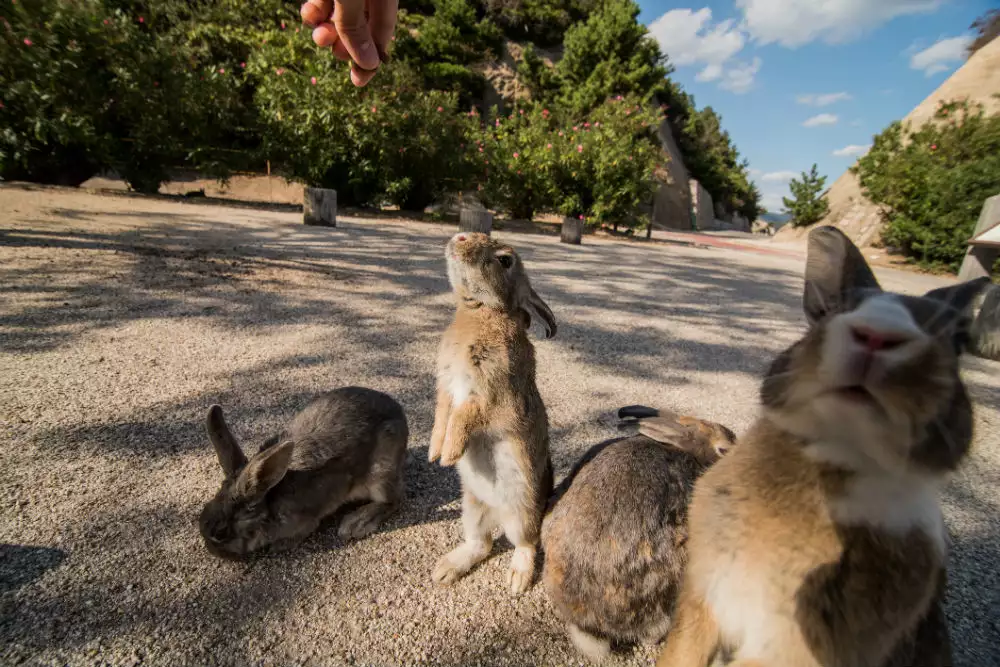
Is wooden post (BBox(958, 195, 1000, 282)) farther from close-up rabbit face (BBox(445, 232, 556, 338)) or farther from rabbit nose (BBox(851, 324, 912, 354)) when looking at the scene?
rabbit nose (BBox(851, 324, 912, 354))

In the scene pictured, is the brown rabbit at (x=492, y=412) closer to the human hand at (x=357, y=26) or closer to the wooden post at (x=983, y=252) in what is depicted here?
the human hand at (x=357, y=26)

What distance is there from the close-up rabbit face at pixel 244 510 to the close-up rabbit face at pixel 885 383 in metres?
1.78

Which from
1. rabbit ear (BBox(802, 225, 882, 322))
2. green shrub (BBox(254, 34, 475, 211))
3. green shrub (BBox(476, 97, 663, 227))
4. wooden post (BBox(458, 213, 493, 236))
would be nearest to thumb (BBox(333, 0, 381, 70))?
rabbit ear (BBox(802, 225, 882, 322))

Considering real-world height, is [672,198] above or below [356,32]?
above

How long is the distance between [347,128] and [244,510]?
12.2 metres

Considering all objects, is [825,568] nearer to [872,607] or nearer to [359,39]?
[872,607]

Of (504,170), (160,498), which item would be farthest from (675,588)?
(504,170)

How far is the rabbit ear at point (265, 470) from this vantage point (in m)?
1.86

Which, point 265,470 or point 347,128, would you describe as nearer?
point 265,470

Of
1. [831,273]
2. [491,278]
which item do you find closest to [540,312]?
[491,278]

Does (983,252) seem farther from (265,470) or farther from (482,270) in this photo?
(265,470)

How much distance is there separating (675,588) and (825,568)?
64cm

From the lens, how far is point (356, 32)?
86.2 inches

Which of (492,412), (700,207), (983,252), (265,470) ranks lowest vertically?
(265,470)
